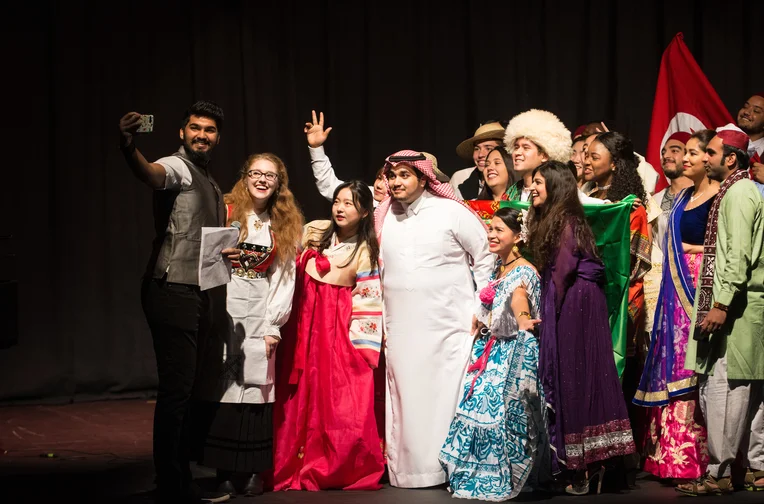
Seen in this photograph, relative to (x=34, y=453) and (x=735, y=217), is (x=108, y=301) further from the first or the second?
(x=735, y=217)

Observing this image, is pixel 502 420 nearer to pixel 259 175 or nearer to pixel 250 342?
pixel 250 342

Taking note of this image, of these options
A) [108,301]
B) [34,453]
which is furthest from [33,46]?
[34,453]

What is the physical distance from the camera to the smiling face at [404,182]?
4.86m

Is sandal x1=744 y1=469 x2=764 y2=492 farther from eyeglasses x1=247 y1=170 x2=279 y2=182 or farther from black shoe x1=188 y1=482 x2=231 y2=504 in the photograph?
eyeglasses x1=247 y1=170 x2=279 y2=182

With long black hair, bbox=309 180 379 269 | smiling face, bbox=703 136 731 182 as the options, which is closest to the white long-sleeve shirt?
long black hair, bbox=309 180 379 269

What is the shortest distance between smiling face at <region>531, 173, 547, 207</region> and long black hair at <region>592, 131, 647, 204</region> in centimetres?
61

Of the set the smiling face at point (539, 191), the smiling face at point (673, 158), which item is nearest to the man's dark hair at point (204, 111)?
the smiling face at point (539, 191)

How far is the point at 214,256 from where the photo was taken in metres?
Answer: 4.29

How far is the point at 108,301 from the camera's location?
291 inches

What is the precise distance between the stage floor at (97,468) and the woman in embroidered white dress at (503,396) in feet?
0.52

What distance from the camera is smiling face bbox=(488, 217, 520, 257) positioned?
4641 millimetres

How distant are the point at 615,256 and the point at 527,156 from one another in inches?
31.7

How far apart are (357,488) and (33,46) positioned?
4.16 metres

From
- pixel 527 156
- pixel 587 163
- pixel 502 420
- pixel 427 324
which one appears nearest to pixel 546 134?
pixel 527 156
